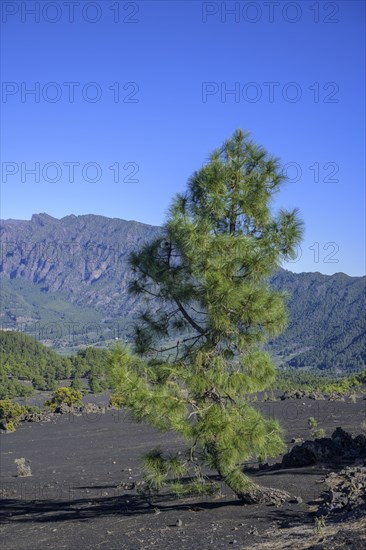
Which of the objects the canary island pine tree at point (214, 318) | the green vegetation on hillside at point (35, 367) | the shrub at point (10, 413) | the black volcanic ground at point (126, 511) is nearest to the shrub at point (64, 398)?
the shrub at point (10, 413)

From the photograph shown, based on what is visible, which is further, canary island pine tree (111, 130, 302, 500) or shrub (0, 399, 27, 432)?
shrub (0, 399, 27, 432)

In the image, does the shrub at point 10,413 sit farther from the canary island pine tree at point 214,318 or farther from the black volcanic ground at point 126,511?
the canary island pine tree at point 214,318

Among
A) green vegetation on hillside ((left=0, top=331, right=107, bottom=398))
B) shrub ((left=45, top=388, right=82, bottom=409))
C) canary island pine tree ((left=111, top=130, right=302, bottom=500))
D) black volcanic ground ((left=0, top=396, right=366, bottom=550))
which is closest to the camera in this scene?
black volcanic ground ((left=0, top=396, right=366, bottom=550))

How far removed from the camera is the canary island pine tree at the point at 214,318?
11.6m

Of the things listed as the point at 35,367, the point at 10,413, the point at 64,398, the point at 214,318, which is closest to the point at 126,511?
the point at 214,318

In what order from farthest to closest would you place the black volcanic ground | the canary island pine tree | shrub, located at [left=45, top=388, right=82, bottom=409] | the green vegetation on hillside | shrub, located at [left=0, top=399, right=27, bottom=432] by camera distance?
the green vegetation on hillside, shrub, located at [left=45, top=388, right=82, bottom=409], shrub, located at [left=0, top=399, right=27, bottom=432], the canary island pine tree, the black volcanic ground

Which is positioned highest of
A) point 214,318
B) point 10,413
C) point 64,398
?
point 214,318

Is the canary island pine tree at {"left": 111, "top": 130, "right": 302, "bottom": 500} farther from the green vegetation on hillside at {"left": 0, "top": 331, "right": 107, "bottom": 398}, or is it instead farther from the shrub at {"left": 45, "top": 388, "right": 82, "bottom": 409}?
the green vegetation on hillside at {"left": 0, "top": 331, "right": 107, "bottom": 398}

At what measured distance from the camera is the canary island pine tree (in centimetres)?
1159

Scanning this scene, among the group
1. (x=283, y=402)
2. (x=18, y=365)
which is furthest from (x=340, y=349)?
(x=283, y=402)

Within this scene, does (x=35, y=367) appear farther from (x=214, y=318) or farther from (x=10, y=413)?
(x=214, y=318)

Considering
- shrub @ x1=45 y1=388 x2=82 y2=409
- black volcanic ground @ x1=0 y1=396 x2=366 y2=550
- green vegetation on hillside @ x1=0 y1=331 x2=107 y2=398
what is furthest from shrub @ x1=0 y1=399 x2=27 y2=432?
black volcanic ground @ x1=0 y1=396 x2=366 y2=550

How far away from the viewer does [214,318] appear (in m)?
11.7

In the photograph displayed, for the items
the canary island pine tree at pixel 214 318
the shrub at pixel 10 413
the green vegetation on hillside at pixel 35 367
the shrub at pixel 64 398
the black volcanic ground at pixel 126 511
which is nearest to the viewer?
the black volcanic ground at pixel 126 511
